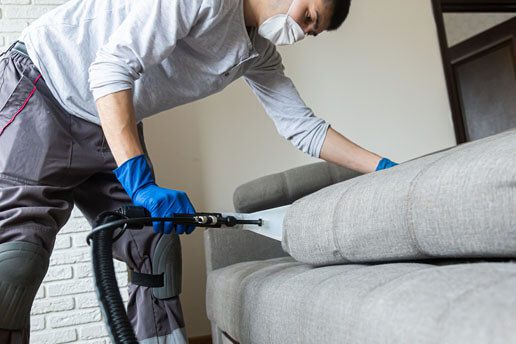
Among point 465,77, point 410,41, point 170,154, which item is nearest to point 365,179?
point 170,154

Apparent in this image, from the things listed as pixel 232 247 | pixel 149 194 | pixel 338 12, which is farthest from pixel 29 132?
pixel 232 247

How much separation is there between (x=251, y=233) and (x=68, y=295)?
83 cm

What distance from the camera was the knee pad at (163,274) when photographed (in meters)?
1.08

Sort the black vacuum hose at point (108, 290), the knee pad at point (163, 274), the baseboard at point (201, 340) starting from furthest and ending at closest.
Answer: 1. the baseboard at point (201, 340)
2. the knee pad at point (163, 274)
3. the black vacuum hose at point (108, 290)

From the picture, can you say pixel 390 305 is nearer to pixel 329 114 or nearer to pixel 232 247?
pixel 232 247

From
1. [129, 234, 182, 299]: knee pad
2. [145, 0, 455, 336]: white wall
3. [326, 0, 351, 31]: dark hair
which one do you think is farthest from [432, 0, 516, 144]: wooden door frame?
[129, 234, 182, 299]: knee pad

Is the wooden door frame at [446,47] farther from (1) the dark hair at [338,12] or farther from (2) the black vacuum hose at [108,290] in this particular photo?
(2) the black vacuum hose at [108,290]

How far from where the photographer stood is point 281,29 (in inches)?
46.5

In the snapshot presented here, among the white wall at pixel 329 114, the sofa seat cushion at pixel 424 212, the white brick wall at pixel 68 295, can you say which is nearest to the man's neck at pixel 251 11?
the sofa seat cushion at pixel 424 212

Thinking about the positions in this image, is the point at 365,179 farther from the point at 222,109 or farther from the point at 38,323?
the point at 222,109

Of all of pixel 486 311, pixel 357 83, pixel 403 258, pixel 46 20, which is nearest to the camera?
pixel 486 311

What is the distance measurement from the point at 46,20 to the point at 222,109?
5.18 ft

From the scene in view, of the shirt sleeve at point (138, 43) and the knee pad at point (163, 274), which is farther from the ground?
the shirt sleeve at point (138, 43)

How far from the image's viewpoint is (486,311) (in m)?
0.33
